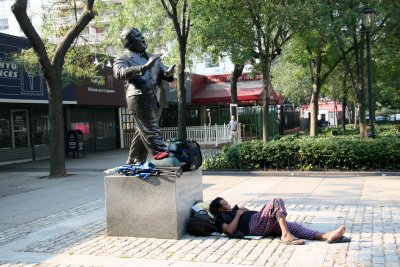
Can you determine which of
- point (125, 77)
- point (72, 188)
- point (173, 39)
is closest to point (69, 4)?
point (72, 188)

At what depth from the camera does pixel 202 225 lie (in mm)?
6535

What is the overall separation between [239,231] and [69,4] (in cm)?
1270

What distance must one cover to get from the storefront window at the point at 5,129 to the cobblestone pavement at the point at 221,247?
532 inches

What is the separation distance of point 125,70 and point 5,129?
1557cm

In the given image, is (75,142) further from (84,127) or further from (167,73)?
(167,73)

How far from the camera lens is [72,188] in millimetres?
12547

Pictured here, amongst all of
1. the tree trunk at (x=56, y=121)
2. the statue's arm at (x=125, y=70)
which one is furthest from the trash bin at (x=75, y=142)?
the statue's arm at (x=125, y=70)

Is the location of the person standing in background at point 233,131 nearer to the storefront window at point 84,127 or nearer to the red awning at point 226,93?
the red awning at point 226,93

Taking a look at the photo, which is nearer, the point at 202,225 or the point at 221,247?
the point at 221,247

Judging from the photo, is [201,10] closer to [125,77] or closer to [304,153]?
[304,153]

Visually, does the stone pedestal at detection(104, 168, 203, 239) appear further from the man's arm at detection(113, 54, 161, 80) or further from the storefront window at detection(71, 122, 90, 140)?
the storefront window at detection(71, 122, 90, 140)

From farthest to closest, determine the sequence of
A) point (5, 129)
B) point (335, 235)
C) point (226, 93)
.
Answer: point (226, 93) < point (5, 129) < point (335, 235)

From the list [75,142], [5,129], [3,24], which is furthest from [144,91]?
→ [3,24]

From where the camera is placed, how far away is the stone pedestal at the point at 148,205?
6.44 m
